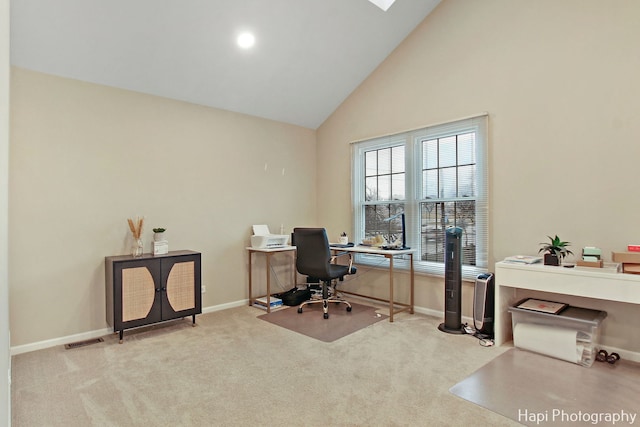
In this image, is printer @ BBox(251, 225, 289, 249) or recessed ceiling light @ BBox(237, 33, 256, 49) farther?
printer @ BBox(251, 225, 289, 249)

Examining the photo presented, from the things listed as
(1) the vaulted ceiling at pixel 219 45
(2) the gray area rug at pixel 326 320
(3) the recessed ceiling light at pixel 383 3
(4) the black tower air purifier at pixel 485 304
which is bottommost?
(2) the gray area rug at pixel 326 320

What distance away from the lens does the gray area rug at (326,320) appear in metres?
3.64

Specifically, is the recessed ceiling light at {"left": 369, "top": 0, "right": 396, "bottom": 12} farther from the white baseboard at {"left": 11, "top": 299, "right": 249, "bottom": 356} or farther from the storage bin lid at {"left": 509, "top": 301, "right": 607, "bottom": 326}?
the white baseboard at {"left": 11, "top": 299, "right": 249, "bottom": 356}

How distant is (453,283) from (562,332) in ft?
3.31

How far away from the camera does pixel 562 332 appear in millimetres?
2914

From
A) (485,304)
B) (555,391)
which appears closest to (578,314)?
(485,304)

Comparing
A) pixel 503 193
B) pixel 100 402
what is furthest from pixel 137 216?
pixel 503 193

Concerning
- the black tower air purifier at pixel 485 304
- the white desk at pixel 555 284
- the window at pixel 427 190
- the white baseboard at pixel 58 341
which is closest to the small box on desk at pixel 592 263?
the white desk at pixel 555 284

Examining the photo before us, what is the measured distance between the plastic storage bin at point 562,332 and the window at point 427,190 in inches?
29.7

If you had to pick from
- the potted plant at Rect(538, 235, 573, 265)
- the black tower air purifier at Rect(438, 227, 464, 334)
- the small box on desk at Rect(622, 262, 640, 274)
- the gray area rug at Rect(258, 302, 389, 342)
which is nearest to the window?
the black tower air purifier at Rect(438, 227, 464, 334)

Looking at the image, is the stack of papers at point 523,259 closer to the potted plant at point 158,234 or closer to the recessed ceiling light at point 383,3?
the recessed ceiling light at point 383,3

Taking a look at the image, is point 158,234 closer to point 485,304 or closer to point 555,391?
point 485,304

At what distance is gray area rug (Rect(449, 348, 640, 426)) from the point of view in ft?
7.01

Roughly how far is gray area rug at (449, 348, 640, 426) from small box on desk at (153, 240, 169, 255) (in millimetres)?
3030
